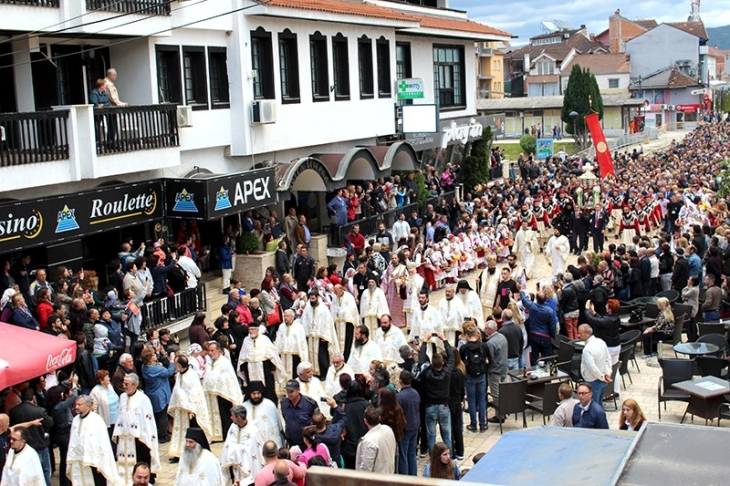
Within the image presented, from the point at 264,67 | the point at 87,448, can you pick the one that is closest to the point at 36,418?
the point at 87,448

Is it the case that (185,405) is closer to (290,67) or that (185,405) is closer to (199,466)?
(199,466)

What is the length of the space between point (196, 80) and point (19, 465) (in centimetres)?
1293

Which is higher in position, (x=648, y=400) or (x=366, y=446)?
(x=366, y=446)

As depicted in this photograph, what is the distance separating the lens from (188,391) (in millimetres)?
12609

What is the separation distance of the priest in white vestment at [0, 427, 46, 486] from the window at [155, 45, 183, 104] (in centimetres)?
1156

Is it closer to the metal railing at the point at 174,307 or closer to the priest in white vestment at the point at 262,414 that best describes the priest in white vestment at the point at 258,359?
the priest in white vestment at the point at 262,414

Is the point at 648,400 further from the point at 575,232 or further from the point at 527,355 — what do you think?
the point at 575,232

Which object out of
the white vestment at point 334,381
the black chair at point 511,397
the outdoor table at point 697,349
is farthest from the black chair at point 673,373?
the white vestment at point 334,381

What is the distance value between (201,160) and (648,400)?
11.7 m

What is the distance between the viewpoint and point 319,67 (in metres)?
26.4

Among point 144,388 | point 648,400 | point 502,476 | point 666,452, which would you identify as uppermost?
point 666,452

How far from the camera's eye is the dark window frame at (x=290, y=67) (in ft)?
81.3

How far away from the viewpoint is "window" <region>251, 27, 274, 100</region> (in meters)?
23.7

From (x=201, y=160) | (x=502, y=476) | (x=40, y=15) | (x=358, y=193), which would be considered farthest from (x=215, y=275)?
(x=502, y=476)
